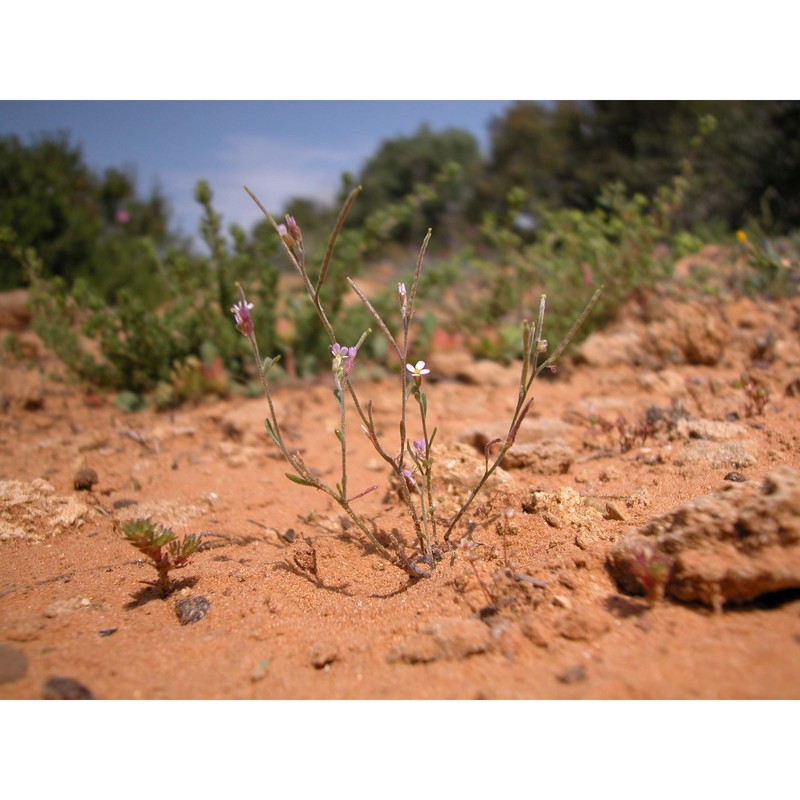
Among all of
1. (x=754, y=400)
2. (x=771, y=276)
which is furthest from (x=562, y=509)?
(x=771, y=276)

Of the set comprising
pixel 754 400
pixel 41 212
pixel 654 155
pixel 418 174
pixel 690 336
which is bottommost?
pixel 754 400

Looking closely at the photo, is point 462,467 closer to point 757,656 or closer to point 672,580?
point 672,580

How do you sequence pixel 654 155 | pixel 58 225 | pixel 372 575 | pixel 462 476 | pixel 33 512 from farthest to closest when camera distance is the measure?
pixel 654 155
pixel 58 225
pixel 33 512
pixel 462 476
pixel 372 575

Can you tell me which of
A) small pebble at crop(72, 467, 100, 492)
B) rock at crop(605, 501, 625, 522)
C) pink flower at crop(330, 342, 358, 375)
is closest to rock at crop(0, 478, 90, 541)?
small pebble at crop(72, 467, 100, 492)

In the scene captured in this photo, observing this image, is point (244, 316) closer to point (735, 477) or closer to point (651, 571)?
point (651, 571)

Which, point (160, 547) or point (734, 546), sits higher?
point (734, 546)

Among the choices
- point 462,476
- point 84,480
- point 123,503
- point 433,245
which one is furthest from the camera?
point 433,245

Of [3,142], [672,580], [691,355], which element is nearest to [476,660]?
[672,580]

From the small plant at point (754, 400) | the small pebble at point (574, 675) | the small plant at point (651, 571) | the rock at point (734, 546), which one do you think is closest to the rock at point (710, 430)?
the small plant at point (754, 400)
